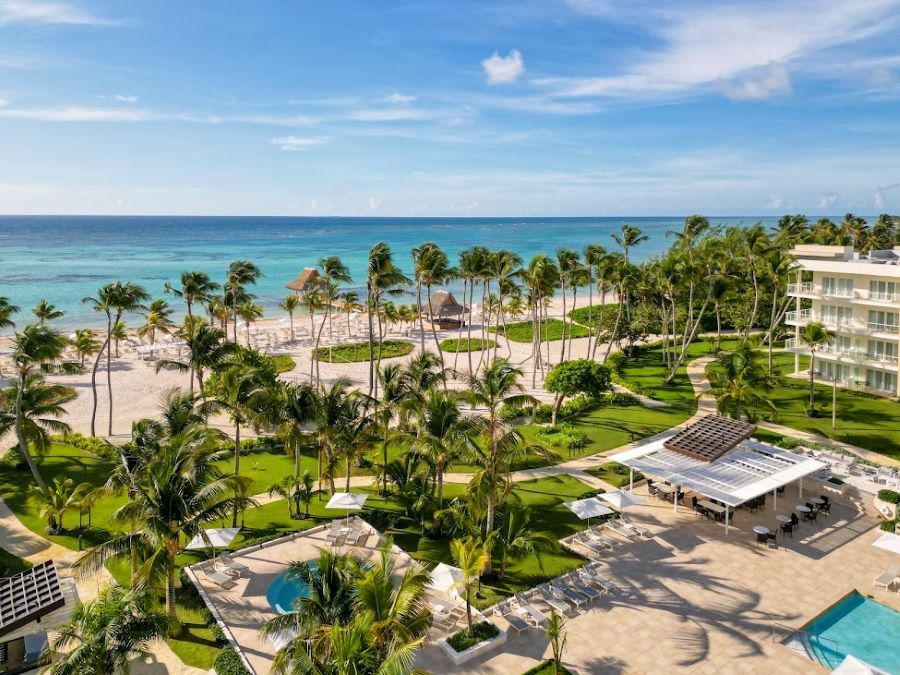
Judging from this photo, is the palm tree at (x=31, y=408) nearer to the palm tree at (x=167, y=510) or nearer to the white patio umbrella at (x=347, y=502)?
the palm tree at (x=167, y=510)

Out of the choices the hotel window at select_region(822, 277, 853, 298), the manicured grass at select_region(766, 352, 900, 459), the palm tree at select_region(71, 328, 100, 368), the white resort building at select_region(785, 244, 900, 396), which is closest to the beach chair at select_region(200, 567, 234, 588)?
the manicured grass at select_region(766, 352, 900, 459)

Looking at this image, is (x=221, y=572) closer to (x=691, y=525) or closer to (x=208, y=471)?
(x=208, y=471)

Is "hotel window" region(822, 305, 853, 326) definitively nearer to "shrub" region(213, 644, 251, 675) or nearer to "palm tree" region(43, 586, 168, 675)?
"shrub" region(213, 644, 251, 675)

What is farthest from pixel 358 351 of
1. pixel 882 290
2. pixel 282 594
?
pixel 882 290

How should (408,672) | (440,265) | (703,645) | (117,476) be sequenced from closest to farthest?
(408,672) → (703,645) → (117,476) → (440,265)

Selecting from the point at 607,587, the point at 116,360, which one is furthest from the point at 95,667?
the point at 116,360
